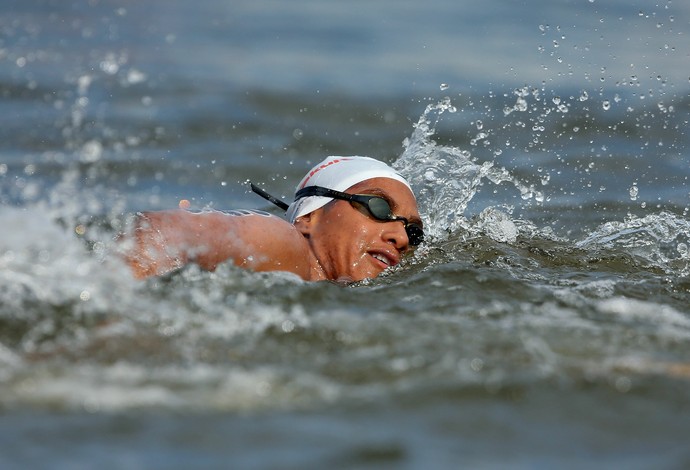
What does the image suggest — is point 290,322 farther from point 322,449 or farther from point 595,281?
point 595,281

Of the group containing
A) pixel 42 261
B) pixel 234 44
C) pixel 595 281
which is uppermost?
pixel 234 44

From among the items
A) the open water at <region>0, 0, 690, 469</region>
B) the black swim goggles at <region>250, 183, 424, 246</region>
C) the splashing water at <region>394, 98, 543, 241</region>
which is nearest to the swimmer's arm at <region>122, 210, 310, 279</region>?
the open water at <region>0, 0, 690, 469</region>

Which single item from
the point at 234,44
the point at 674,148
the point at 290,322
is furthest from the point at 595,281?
the point at 234,44

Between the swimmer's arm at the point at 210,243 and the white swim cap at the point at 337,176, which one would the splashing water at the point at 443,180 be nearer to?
the white swim cap at the point at 337,176

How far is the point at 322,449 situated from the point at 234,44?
34.6 ft

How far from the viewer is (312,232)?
23.9 feet

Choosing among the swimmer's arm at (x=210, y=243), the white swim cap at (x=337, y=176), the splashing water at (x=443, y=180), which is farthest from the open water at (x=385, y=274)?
the white swim cap at (x=337, y=176)

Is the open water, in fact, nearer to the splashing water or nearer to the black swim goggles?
the splashing water

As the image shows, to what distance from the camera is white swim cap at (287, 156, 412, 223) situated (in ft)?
24.3

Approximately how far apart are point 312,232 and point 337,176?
463 millimetres

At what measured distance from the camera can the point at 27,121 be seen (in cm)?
1059

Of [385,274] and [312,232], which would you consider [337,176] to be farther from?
[385,274]

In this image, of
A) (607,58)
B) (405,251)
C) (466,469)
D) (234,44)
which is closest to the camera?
(466,469)

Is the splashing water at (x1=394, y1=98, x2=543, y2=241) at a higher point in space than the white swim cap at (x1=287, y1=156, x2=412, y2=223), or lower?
lower
